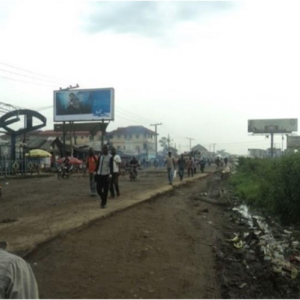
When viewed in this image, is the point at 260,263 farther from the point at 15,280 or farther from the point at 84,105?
the point at 84,105

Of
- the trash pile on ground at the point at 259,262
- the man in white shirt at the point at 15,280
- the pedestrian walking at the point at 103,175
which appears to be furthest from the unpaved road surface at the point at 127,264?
the man in white shirt at the point at 15,280

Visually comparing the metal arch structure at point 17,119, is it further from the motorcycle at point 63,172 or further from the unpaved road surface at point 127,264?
the unpaved road surface at point 127,264

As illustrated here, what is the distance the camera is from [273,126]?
255 ft

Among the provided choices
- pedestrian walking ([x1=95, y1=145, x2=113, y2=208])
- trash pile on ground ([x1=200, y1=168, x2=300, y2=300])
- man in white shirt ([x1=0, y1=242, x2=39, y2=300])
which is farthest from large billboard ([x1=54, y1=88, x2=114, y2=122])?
man in white shirt ([x1=0, y1=242, x2=39, y2=300])

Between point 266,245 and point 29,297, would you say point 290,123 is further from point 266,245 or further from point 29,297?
point 29,297

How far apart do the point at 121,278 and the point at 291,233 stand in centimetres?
648

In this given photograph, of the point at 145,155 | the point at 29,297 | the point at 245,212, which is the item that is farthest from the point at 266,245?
the point at 145,155

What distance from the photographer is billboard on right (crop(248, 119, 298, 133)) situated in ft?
253

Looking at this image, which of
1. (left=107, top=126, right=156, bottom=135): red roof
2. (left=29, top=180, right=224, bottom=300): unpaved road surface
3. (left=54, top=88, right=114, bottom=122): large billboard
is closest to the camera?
(left=29, top=180, right=224, bottom=300): unpaved road surface

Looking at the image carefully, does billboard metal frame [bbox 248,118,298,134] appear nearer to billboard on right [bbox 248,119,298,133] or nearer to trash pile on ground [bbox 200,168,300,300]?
billboard on right [bbox 248,119,298,133]

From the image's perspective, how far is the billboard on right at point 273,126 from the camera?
77.1 metres

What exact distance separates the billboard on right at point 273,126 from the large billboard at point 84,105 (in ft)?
146

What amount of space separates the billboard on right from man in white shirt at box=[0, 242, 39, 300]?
78592 mm

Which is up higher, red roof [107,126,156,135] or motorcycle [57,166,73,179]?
red roof [107,126,156,135]
